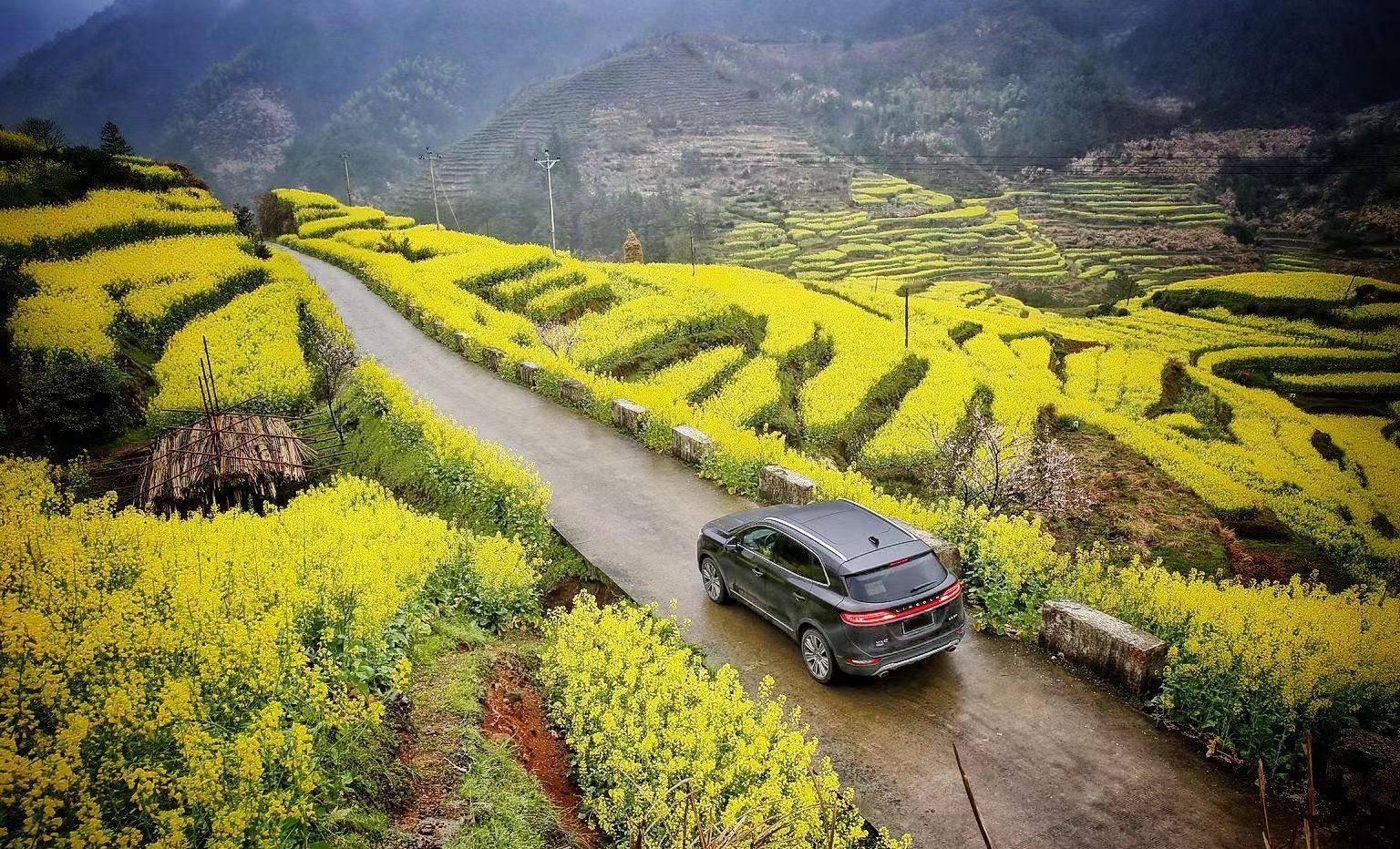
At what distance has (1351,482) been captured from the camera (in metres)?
23.8

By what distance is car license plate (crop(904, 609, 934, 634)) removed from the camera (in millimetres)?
7645

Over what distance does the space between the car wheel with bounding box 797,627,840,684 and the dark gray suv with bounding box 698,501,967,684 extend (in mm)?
11

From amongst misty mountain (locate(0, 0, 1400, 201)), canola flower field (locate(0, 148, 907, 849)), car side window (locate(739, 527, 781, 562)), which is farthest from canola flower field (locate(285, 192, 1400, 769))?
misty mountain (locate(0, 0, 1400, 201))

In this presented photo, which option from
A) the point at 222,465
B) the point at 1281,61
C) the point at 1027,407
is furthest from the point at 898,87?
the point at 222,465

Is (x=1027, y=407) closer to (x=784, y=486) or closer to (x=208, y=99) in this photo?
(x=784, y=486)

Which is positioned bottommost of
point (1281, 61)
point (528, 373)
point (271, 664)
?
point (528, 373)

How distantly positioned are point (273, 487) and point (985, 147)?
144m

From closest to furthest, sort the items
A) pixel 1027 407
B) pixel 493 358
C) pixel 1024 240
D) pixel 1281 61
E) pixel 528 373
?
1. pixel 528 373
2. pixel 493 358
3. pixel 1027 407
4. pixel 1024 240
5. pixel 1281 61

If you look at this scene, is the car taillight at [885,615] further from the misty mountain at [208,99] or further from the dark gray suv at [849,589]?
the misty mountain at [208,99]

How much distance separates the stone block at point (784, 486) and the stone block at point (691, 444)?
160 cm

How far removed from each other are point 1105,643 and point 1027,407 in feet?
58.1

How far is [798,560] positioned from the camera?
8.50 metres

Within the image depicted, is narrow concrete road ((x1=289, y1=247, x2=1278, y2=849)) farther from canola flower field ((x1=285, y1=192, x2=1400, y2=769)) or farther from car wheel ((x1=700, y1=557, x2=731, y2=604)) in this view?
canola flower field ((x1=285, y1=192, x2=1400, y2=769))

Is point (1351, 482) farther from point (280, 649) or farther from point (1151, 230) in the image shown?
point (1151, 230)
